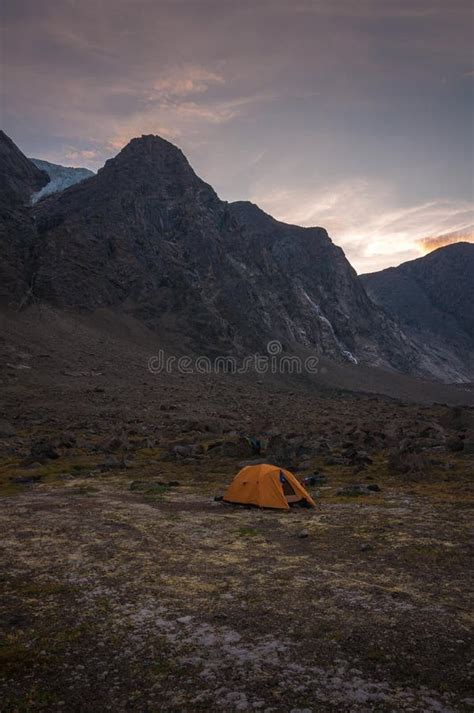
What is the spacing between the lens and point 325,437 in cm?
3469

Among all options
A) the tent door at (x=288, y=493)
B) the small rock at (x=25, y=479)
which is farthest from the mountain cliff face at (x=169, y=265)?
the tent door at (x=288, y=493)

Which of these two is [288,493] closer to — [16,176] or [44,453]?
[44,453]

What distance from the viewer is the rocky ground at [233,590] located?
5.80 m

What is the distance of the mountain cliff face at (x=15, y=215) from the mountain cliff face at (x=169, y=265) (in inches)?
58.4

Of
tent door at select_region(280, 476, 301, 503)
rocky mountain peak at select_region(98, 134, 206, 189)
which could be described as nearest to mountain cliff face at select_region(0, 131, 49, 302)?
rocky mountain peak at select_region(98, 134, 206, 189)

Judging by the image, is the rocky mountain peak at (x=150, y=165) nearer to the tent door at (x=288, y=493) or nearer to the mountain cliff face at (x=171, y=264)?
the mountain cliff face at (x=171, y=264)

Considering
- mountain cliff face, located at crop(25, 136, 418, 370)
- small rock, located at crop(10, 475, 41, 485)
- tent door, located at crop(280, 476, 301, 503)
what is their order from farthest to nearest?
mountain cliff face, located at crop(25, 136, 418, 370) → small rock, located at crop(10, 475, 41, 485) → tent door, located at crop(280, 476, 301, 503)

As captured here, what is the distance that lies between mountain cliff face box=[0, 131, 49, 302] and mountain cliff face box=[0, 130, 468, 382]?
58.4 inches

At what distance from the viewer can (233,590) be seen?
29.1ft

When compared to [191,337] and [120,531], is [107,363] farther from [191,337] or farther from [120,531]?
[120,531]

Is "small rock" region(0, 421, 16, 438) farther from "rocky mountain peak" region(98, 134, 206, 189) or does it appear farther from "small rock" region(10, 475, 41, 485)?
"rocky mountain peak" region(98, 134, 206, 189)

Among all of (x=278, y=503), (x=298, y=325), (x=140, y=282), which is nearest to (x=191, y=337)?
(x=140, y=282)

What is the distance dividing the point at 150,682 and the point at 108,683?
1.69 ft

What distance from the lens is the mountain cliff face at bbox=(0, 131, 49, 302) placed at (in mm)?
100062
